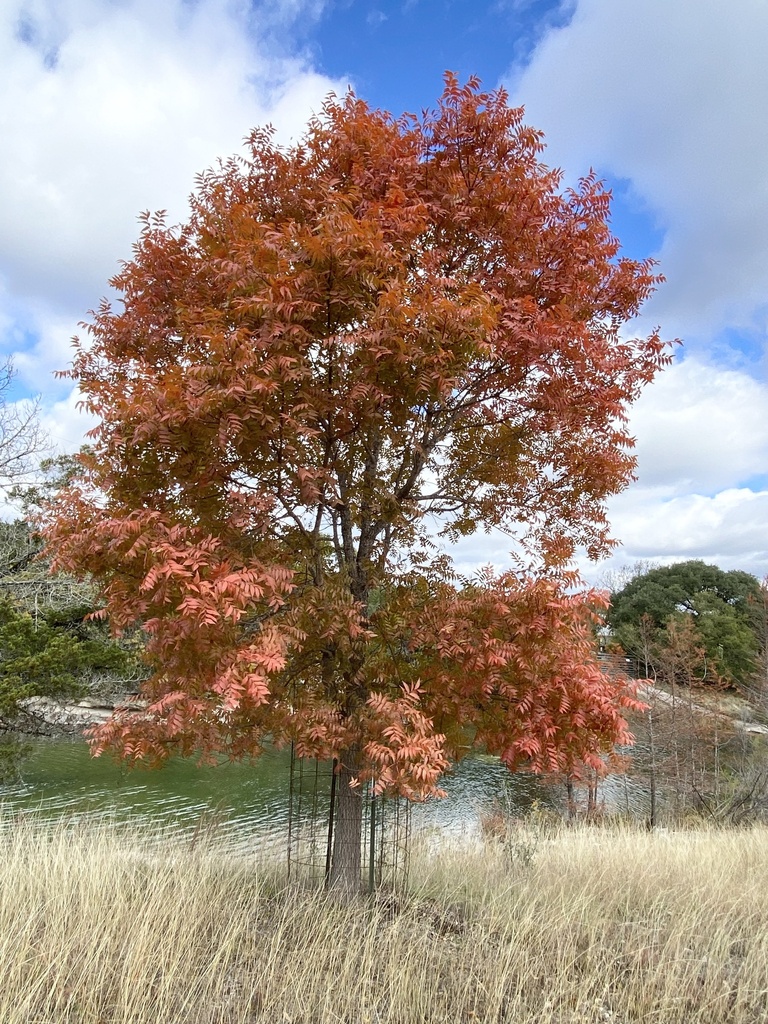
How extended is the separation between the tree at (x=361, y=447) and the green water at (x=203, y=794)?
758cm

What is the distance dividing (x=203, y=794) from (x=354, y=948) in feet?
43.2

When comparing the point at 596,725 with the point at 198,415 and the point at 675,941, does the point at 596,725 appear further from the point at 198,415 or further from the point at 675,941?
the point at 198,415

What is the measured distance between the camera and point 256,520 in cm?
396

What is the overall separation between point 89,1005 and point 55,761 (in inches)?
676

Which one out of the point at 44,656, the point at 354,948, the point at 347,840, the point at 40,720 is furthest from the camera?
the point at 40,720

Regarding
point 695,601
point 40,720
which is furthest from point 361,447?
point 695,601

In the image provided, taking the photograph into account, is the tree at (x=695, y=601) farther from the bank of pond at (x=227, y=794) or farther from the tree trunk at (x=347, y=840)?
the tree trunk at (x=347, y=840)

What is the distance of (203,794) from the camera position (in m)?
15.5

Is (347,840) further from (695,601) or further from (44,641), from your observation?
(695,601)

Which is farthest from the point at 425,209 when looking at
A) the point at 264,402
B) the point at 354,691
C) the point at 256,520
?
the point at 354,691

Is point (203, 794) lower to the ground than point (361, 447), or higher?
lower

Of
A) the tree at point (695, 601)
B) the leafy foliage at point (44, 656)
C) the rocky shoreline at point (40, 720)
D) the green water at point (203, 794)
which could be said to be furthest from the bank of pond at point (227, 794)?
the tree at point (695, 601)

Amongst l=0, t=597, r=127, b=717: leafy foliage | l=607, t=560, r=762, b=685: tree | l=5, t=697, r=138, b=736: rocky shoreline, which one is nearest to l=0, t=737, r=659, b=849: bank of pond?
l=5, t=697, r=138, b=736: rocky shoreline

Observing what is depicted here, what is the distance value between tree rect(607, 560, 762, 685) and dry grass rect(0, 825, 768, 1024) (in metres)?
23.6
